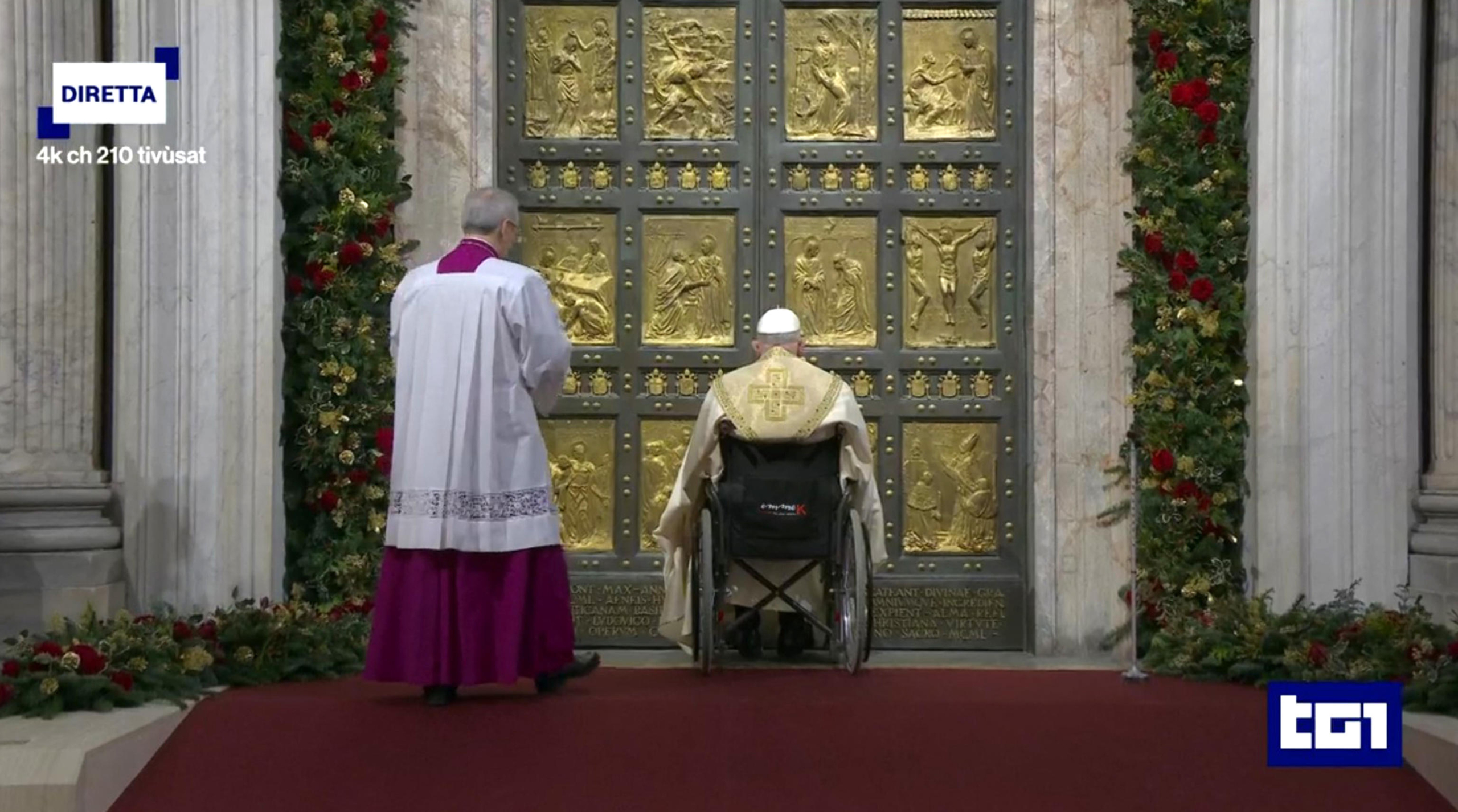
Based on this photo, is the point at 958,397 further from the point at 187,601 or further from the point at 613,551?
the point at 187,601

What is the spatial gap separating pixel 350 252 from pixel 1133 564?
396 centimetres

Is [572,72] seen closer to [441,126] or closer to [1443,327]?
[441,126]

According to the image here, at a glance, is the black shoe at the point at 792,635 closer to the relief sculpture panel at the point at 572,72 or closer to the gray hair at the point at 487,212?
the gray hair at the point at 487,212

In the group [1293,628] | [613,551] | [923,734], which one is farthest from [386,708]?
[1293,628]

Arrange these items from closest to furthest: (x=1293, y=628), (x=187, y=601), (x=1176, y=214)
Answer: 1. (x=1293, y=628)
2. (x=187, y=601)
3. (x=1176, y=214)

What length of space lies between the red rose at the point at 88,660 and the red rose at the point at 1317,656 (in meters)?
4.75

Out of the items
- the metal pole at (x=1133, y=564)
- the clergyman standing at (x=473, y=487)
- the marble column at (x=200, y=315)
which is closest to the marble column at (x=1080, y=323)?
the metal pole at (x=1133, y=564)

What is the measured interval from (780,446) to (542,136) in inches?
103

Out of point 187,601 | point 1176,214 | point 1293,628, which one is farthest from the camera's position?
point 1176,214

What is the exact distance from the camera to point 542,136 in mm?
10344

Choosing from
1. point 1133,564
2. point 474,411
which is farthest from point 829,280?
point 474,411

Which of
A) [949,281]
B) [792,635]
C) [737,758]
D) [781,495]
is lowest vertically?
[737,758]

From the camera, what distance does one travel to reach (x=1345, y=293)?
Answer: 916cm

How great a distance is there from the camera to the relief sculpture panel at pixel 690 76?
10.4 metres
